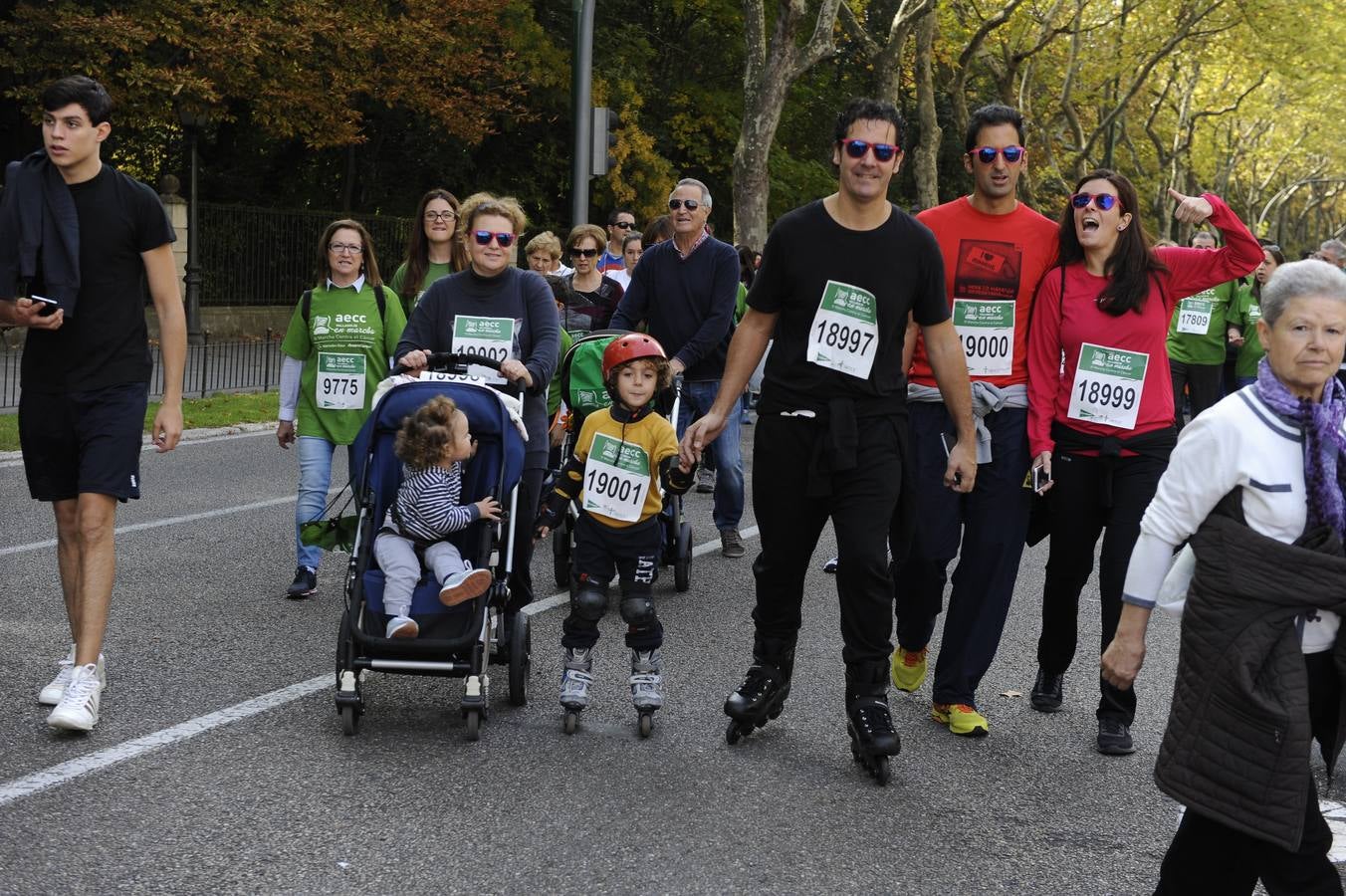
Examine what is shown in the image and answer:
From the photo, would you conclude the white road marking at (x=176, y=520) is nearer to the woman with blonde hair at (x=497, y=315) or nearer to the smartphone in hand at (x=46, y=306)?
the woman with blonde hair at (x=497, y=315)

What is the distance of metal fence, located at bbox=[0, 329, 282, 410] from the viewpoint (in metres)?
17.4

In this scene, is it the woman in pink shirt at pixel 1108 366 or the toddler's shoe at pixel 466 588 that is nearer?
the toddler's shoe at pixel 466 588

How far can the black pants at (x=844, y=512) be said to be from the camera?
17.4ft

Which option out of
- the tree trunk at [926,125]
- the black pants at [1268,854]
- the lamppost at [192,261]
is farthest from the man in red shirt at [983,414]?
the tree trunk at [926,125]

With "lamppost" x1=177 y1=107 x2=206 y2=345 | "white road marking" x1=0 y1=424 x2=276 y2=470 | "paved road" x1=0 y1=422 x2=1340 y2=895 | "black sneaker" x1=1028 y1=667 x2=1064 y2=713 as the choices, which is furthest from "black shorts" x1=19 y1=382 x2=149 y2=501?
"lamppost" x1=177 y1=107 x2=206 y2=345

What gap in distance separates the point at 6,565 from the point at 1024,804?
543cm

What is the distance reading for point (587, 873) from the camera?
4.35 m

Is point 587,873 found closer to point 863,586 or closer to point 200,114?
point 863,586

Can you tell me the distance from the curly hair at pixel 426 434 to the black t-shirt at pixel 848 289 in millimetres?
1224

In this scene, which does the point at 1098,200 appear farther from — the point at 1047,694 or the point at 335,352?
the point at 335,352

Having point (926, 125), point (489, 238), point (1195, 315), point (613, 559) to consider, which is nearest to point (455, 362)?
point (489, 238)

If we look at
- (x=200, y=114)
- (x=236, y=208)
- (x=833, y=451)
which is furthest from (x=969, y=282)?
(x=236, y=208)

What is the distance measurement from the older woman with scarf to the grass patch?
1211cm

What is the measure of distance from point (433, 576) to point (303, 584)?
7.26ft
